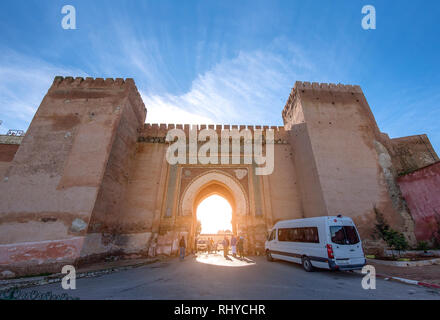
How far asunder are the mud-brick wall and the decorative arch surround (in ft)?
26.0

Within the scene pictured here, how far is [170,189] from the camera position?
10648 mm

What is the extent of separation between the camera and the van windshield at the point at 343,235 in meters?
5.25

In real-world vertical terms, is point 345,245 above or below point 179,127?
below

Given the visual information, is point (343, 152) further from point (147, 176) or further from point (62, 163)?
point (62, 163)

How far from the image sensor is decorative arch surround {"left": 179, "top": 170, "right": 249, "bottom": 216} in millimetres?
10420

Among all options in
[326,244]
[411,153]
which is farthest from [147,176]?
[411,153]

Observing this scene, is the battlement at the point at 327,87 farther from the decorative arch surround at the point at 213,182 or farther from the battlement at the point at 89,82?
the battlement at the point at 89,82

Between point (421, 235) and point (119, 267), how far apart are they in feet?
42.3

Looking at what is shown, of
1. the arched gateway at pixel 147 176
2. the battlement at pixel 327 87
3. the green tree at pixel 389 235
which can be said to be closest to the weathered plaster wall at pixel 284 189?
the arched gateway at pixel 147 176

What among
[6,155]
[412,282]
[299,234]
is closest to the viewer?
[412,282]

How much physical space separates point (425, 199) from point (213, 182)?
10411 mm

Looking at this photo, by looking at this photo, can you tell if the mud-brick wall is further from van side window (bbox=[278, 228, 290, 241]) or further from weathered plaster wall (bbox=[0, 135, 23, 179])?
weathered plaster wall (bbox=[0, 135, 23, 179])

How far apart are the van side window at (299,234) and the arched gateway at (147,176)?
2.61 meters

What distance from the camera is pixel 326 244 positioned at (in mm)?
5207
